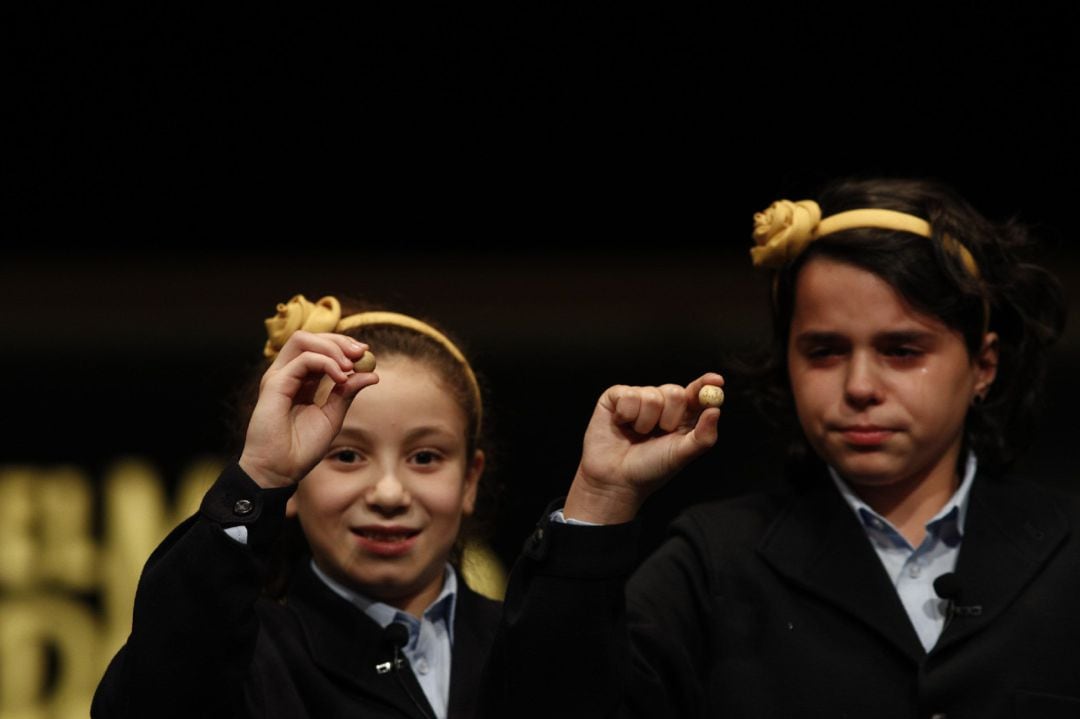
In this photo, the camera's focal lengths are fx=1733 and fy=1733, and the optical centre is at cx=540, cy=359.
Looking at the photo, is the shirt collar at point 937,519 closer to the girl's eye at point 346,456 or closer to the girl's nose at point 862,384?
the girl's nose at point 862,384

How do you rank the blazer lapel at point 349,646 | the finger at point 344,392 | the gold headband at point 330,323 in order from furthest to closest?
the gold headband at point 330,323 < the blazer lapel at point 349,646 < the finger at point 344,392

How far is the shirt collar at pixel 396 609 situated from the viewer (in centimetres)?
226

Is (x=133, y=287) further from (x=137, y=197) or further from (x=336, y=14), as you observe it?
(x=336, y=14)

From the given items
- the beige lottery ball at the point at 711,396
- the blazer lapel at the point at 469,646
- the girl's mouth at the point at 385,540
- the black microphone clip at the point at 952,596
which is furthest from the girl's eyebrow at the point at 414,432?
the black microphone clip at the point at 952,596

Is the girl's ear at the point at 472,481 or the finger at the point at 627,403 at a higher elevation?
the finger at the point at 627,403

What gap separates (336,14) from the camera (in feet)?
11.9

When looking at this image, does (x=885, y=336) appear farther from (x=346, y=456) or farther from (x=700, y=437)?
(x=346, y=456)

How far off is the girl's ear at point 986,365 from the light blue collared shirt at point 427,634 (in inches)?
32.6

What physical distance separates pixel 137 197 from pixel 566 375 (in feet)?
3.31

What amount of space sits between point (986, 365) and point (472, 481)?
2.51 feet

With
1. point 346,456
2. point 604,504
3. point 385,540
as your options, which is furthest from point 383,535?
point 604,504

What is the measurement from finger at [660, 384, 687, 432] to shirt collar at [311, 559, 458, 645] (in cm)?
47

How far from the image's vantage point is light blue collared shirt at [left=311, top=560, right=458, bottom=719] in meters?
2.24

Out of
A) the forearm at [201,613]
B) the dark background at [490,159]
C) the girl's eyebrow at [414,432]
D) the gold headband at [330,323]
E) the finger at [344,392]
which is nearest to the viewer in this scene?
the forearm at [201,613]
